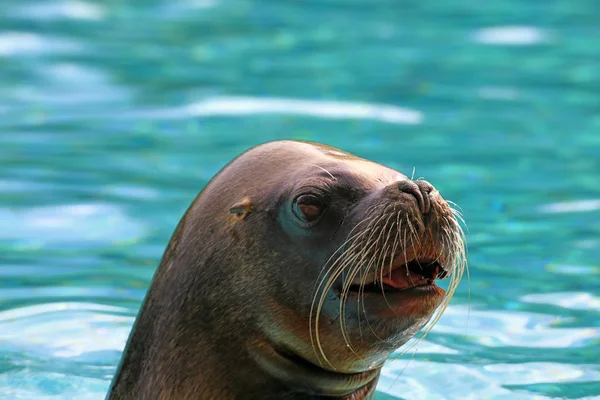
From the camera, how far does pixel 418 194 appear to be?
3.94 meters

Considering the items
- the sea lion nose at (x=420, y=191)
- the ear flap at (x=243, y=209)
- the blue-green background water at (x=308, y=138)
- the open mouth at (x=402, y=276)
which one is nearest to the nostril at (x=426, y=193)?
the sea lion nose at (x=420, y=191)

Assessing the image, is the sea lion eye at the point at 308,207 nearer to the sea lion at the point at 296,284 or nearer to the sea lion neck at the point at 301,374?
the sea lion at the point at 296,284

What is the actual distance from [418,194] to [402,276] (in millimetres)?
252

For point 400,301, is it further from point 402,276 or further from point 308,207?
point 308,207

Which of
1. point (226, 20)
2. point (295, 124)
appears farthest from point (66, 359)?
point (226, 20)

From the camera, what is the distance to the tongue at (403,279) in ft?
12.9

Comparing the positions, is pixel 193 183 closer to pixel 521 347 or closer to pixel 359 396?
pixel 521 347

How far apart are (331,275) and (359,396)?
51cm

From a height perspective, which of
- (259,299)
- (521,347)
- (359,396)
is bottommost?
(521,347)

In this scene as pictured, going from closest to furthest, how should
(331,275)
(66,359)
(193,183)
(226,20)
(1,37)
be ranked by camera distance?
(331,275), (66,359), (193,183), (1,37), (226,20)

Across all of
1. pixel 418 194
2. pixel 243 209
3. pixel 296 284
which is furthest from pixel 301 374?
pixel 418 194

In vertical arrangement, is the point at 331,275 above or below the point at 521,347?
above

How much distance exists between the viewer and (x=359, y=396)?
4.23 meters

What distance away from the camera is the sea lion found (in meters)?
3.91
